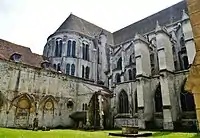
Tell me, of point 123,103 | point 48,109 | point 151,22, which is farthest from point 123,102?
point 151,22

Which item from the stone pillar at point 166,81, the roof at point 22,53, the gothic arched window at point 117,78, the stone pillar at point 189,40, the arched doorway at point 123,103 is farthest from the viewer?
the gothic arched window at point 117,78

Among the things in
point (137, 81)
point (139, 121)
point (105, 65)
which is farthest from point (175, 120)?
point (105, 65)

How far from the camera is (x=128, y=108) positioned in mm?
23391

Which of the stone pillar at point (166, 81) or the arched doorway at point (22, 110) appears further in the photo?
the arched doorway at point (22, 110)

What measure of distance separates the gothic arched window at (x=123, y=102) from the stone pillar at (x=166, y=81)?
18.8 feet

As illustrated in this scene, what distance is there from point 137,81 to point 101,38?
1631 centimetres

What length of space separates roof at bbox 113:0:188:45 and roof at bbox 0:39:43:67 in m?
19.3

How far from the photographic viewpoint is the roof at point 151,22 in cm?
3155

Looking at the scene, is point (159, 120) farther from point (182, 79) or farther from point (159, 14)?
point (159, 14)

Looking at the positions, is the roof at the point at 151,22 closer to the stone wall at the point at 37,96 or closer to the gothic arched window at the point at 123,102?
the gothic arched window at the point at 123,102

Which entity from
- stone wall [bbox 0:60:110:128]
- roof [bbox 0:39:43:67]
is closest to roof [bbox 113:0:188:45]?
stone wall [bbox 0:60:110:128]

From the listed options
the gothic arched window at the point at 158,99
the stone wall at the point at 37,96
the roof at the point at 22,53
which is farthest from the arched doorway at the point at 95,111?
the roof at the point at 22,53

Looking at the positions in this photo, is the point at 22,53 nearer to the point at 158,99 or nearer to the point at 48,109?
the point at 48,109

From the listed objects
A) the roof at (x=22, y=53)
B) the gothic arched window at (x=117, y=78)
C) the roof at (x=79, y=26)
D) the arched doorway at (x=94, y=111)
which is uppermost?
the roof at (x=79, y=26)
